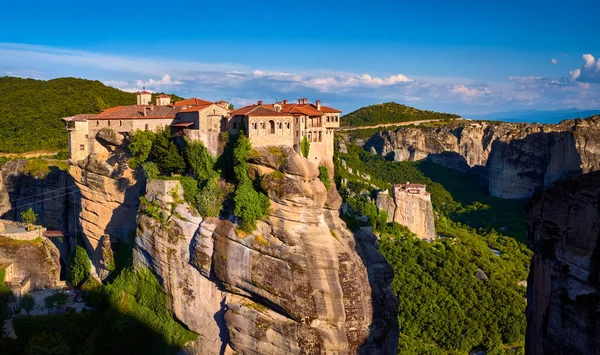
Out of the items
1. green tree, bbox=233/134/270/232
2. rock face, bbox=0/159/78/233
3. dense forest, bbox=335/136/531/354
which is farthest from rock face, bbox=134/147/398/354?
rock face, bbox=0/159/78/233

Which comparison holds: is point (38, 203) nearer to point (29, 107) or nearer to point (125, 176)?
point (125, 176)

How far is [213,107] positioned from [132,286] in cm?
1107

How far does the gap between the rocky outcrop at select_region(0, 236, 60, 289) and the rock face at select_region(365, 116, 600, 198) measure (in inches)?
1964

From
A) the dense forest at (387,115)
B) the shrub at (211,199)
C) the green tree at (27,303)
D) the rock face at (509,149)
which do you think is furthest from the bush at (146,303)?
the dense forest at (387,115)

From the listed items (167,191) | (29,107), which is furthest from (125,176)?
(29,107)

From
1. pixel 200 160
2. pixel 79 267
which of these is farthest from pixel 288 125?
pixel 79 267

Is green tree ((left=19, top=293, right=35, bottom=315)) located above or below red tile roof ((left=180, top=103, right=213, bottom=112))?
below

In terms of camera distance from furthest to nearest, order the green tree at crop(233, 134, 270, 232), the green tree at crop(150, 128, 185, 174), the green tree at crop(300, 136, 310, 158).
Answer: the green tree at crop(150, 128, 185, 174) < the green tree at crop(300, 136, 310, 158) < the green tree at crop(233, 134, 270, 232)

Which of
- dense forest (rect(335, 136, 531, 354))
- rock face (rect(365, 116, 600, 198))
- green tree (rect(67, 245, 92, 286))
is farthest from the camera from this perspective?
rock face (rect(365, 116, 600, 198))

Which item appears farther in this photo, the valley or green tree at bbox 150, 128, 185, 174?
green tree at bbox 150, 128, 185, 174

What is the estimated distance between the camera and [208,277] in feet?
98.6

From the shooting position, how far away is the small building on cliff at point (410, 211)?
5694 cm

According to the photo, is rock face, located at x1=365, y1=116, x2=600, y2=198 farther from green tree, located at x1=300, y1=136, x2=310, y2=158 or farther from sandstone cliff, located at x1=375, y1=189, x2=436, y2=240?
green tree, located at x1=300, y1=136, x2=310, y2=158

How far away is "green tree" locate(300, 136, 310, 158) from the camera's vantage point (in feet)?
103
